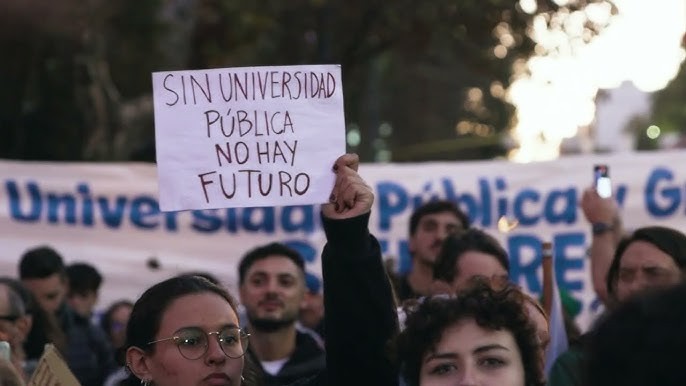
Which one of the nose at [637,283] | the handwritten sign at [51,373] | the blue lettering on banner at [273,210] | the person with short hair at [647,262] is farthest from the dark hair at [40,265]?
the nose at [637,283]

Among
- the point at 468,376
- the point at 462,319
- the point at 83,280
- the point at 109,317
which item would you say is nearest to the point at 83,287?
the point at 83,280

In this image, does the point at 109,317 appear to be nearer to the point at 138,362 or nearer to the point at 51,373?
the point at 51,373

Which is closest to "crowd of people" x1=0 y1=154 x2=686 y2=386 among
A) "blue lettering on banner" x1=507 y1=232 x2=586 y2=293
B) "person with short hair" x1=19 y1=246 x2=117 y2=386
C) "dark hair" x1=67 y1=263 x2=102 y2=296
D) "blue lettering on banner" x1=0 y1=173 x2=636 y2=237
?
"person with short hair" x1=19 y1=246 x2=117 y2=386

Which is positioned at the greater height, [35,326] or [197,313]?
[197,313]

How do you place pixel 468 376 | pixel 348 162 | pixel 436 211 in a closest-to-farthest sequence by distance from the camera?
pixel 468 376 < pixel 348 162 < pixel 436 211

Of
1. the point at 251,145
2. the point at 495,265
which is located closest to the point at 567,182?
the point at 495,265

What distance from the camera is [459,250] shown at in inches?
207

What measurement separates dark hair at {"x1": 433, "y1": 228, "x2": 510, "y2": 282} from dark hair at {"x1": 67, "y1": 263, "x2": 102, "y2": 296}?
3.52 metres

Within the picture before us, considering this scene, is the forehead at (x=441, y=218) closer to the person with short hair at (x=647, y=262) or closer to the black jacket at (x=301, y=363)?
the black jacket at (x=301, y=363)

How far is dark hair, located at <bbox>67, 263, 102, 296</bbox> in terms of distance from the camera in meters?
8.37

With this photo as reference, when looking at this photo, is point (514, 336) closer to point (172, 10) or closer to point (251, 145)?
point (251, 145)

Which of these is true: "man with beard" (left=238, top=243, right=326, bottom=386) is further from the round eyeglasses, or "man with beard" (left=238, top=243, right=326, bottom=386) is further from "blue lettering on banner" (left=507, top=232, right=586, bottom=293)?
"blue lettering on banner" (left=507, top=232, right=586, bottom=293)

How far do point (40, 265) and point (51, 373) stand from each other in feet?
11.0

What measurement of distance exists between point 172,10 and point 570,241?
11158 mm
